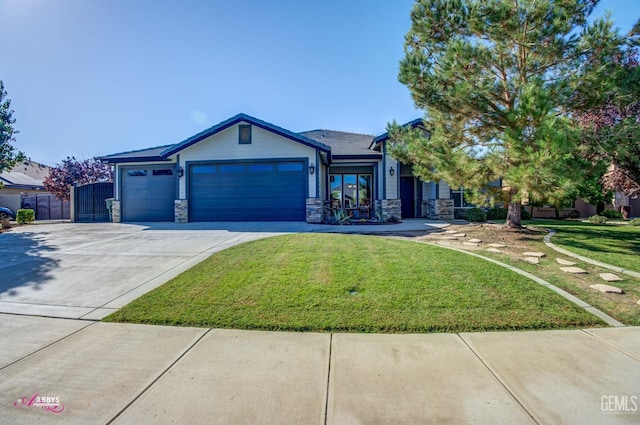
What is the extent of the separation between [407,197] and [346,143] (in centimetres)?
474

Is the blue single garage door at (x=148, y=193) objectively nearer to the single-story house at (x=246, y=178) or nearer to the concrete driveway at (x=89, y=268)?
the single-story house at (x=246, y=178)

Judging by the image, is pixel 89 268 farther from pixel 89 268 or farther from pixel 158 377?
pixel 158 377

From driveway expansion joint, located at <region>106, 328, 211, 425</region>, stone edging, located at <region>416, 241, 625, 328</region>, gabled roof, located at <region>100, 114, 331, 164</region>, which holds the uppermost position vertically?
gabled roof, located at <region>100, 114, 331, 164</region>

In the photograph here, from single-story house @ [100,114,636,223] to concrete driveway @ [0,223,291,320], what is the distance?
4562 millimetres

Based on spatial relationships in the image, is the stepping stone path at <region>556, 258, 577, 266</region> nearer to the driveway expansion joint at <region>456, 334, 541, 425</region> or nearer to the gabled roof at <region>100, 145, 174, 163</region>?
the driveway expansion joint at <region>456, 334, 541, 425</region>

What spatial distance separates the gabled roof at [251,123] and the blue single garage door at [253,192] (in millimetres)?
1065

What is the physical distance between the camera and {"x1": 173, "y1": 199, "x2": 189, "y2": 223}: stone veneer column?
13266 millimetres

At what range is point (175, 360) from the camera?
262 cm

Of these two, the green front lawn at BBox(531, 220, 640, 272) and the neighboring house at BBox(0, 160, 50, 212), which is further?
the neighboring house at BBox(0, 160, 50, 212)

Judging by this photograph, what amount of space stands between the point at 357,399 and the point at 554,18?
9248mm

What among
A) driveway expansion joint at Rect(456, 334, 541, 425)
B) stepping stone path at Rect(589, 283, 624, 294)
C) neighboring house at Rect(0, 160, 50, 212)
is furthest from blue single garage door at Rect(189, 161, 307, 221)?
neighboring house at Rect(0, 160, 50, 212)

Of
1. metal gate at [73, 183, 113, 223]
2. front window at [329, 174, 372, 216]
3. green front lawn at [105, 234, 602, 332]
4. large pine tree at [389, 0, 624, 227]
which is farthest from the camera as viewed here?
metal gate at [73, 183, 113, 223]

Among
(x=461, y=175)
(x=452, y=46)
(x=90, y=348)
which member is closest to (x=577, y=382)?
(x=90, y=348)

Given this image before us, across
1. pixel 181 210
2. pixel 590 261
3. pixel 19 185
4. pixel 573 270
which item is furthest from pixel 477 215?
pixel 19 185
